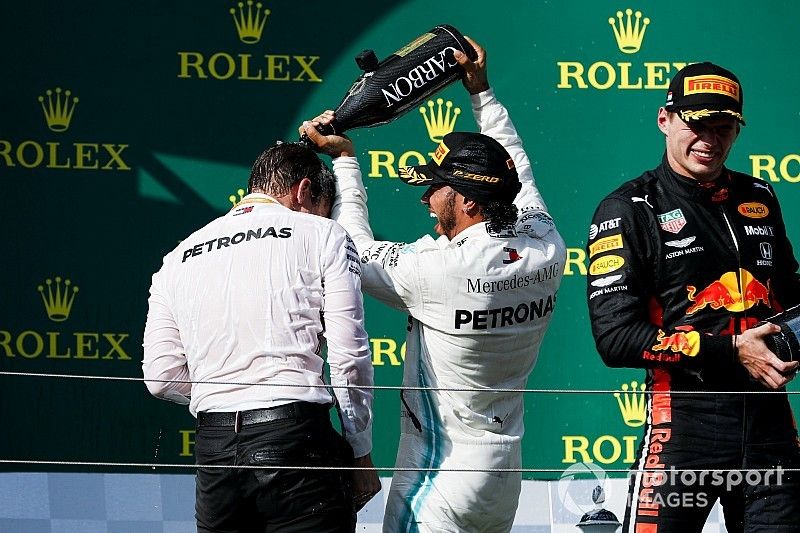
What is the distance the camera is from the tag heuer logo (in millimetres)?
2754

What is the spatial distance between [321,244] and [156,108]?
1810 mm

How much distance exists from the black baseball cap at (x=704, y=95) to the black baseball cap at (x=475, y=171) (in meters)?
0.39

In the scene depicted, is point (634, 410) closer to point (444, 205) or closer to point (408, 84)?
point (444, 205)

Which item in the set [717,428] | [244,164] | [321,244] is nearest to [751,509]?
[717,428]

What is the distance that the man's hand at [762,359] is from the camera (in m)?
2.61

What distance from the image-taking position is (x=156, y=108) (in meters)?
4.14

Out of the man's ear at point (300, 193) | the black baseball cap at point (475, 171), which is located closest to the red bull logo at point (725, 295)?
the black baseball cap at point (475, 171)

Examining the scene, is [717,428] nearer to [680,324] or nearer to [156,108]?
[680,324]

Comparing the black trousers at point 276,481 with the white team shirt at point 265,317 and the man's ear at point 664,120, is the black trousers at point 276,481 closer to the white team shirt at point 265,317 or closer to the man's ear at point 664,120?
the white team shirt at point 265,317

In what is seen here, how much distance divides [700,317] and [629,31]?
173cm

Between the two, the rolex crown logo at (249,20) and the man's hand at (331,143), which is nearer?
the man's hand at (331,143)

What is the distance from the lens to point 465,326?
106 inches

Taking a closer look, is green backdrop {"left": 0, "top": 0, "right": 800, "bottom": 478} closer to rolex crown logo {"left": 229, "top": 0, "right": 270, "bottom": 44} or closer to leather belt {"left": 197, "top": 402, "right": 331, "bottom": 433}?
rolex crown logo {"left": 229, "top": 0, "right": 270, "bottom": 44}

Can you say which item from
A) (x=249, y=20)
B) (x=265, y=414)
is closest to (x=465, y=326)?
(x=265, y=414)
